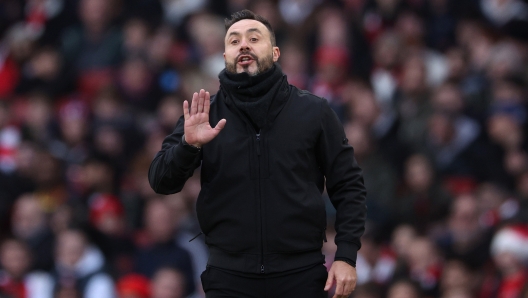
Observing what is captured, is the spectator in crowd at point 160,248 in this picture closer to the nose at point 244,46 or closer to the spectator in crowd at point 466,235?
the spectator in crowd at point 466,235

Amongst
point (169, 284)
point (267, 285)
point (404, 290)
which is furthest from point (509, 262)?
point (267, 285)

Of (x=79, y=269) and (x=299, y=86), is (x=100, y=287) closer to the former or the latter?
(x=79, y=269)

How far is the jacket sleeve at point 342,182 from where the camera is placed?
14.2 ft

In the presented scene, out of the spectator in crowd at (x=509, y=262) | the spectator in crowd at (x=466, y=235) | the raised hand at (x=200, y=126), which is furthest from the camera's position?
the spectator in crowd at (x=466, y=235)

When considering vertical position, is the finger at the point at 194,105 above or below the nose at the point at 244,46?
below

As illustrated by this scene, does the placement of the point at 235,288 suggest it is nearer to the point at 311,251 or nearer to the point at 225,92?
the point at 311,251

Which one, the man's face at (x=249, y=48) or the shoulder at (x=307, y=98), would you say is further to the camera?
the shoulder at (x=307, y=98)

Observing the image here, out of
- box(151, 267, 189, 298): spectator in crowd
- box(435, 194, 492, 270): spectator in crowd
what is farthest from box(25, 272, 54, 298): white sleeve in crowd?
box(435, 194, 492, 270): spectator in crowd

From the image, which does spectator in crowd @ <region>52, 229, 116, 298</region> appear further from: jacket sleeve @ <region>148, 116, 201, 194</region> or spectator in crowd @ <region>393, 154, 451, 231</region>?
jacket sleeve @ <region>148, 116, 201, 194</region>

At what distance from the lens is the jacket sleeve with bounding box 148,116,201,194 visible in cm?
420

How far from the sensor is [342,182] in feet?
14.5

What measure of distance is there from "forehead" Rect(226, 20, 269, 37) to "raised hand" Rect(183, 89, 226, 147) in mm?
388

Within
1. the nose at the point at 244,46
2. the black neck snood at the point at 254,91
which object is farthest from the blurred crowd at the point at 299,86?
the nose at the point at 244,46

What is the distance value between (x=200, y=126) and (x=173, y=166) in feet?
0.66
